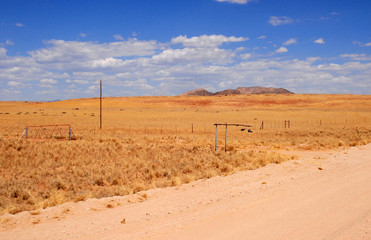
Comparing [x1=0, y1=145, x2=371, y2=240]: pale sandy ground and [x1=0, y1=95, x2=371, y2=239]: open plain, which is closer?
[x1=0, y1=145, x2=371, y2=240]: pale sandy ground

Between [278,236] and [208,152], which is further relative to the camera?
[208,152]

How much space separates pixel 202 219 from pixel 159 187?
442 cm

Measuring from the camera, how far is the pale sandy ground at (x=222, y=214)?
727cm

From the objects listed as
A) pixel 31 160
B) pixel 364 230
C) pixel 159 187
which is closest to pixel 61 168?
pixel 31 160

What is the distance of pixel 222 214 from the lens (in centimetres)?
859

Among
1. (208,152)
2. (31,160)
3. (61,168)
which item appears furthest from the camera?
(208,152)

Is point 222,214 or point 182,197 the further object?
point 182,197

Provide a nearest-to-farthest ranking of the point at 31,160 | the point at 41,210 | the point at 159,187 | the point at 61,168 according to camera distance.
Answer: the point at 41,210
the point at 159,187
the point at 61,168
the point at 31,160

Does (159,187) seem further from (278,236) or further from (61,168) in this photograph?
(61,168)

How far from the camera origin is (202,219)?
820 centimetres

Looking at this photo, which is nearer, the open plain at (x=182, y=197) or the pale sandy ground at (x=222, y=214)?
the pale sandy ground at (x=222, y=214)

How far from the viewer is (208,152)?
22.6 m

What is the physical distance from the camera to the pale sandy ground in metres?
7.27

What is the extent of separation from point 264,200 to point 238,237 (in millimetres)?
3030
